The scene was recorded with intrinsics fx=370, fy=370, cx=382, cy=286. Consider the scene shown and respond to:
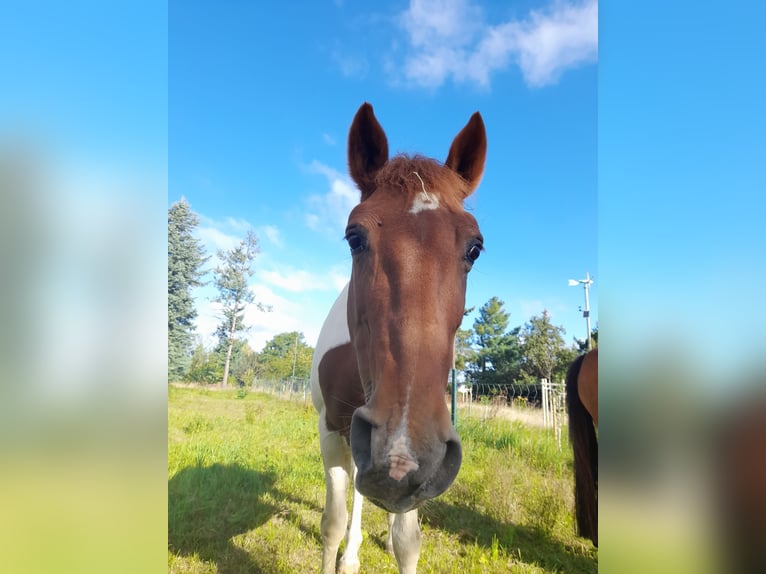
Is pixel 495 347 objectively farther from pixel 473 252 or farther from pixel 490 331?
pixel 473 252

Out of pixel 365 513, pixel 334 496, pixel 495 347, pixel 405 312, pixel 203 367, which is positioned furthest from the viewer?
pixel 495 347

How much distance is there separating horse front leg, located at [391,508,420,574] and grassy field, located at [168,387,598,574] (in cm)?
124

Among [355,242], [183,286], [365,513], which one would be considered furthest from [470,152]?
[183,286]

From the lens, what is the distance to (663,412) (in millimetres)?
813

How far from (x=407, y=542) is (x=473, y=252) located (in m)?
2.15

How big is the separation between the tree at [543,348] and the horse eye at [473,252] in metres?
31.5

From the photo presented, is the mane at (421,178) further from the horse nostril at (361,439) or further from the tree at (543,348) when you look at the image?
the tree at (543,348)

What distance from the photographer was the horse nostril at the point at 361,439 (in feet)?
4.69

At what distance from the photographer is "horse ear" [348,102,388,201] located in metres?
2.46

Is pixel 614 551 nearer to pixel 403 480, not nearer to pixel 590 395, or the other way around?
pixel 403 480

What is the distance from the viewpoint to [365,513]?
5.04m

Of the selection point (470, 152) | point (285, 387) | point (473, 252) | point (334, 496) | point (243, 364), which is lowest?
point (285, 387)

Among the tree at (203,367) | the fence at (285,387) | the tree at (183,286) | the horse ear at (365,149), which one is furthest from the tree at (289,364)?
the horse ear at (365,149)

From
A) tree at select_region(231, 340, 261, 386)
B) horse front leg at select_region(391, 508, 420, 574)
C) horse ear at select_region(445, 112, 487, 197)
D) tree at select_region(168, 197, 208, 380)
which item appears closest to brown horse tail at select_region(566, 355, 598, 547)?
horse front leg at select_region(391, 508, 420, 574)
